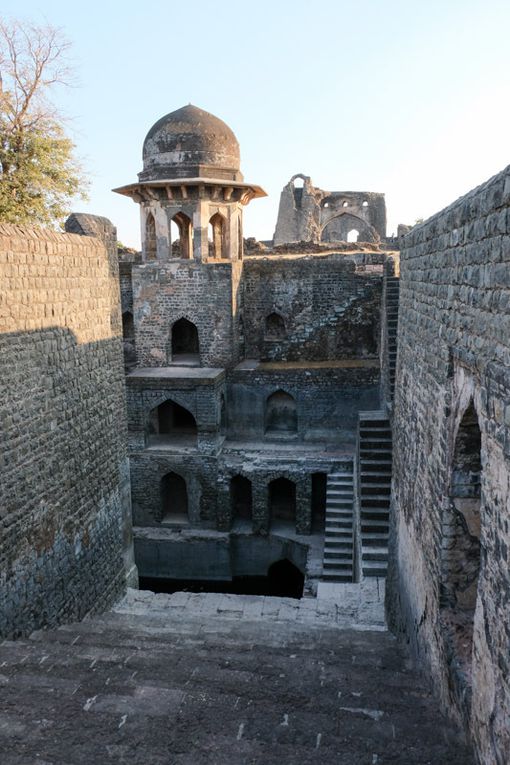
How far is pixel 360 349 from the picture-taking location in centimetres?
1766

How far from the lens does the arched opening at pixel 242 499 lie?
16438 mm

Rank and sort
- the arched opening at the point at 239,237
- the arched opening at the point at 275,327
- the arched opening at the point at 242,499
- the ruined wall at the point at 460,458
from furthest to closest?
the arched opening at the point at 275,327 → the arched opening at the point at 239,237 → the arched opening at the point at 242,499 → the ruined wall at the point at 460,458

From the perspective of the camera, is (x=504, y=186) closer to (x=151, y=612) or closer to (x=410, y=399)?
(x=410, y=399)

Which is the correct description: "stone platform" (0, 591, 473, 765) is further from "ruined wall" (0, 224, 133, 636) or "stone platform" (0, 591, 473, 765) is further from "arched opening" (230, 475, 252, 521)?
"arched opening" (230, 475, 252, 521)

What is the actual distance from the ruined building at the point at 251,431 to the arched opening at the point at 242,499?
0.21 ft

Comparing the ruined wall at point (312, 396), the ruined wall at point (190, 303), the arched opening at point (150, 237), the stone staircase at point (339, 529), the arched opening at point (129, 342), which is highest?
the arched opening at point (150, 237)

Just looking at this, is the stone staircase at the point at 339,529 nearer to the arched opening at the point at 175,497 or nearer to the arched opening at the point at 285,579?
the arched opening at the point at 285,579

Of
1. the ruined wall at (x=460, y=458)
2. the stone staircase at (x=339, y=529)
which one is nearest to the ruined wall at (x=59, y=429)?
the ruined wall at (x=460, y=458)

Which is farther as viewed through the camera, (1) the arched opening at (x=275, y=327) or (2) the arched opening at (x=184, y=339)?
(2) the arched opening at (x=184, y=339)

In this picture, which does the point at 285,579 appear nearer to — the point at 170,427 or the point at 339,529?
the point at 339,529

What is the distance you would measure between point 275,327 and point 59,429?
12075 mm

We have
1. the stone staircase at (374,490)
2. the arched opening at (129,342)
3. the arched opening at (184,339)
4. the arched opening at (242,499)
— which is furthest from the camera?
the arched opening at (129,342)

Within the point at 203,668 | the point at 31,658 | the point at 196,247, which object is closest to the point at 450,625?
the point at 203,668

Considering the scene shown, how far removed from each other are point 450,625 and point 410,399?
2.63 meters
